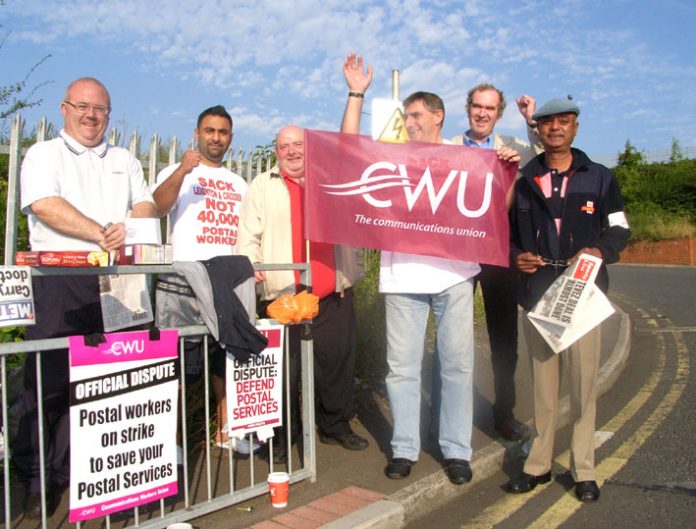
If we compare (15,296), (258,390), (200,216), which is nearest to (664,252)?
(200,216)

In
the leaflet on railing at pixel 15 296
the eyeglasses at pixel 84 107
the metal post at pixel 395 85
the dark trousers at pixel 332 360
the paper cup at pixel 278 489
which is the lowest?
the paper cup at pixel 278 489

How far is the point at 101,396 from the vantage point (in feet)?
10.2

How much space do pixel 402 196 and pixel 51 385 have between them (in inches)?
92.0

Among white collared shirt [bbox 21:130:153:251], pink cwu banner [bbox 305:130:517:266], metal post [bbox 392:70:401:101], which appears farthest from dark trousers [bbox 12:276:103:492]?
metal post [bbox 392:70:401:101]

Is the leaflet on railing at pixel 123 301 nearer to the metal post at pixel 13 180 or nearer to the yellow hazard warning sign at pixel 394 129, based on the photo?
the metal post at pixel 13 180

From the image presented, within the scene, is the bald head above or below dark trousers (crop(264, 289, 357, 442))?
above

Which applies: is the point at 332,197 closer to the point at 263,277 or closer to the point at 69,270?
the point at 263,277

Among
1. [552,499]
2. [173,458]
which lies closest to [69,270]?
[173,458]

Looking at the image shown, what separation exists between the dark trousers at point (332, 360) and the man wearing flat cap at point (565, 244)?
1231 millimetres

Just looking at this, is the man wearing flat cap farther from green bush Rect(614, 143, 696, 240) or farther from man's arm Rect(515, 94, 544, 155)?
green bush Rect(614, 143, 696, 240)

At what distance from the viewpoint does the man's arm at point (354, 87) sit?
4531 millimetres

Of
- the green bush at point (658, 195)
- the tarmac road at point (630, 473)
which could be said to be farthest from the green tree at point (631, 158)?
the tarmac road at point (630, 473)

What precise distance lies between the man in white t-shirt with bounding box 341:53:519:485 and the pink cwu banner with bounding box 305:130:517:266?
13 centimetres

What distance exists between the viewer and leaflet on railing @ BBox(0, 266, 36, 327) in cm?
286
